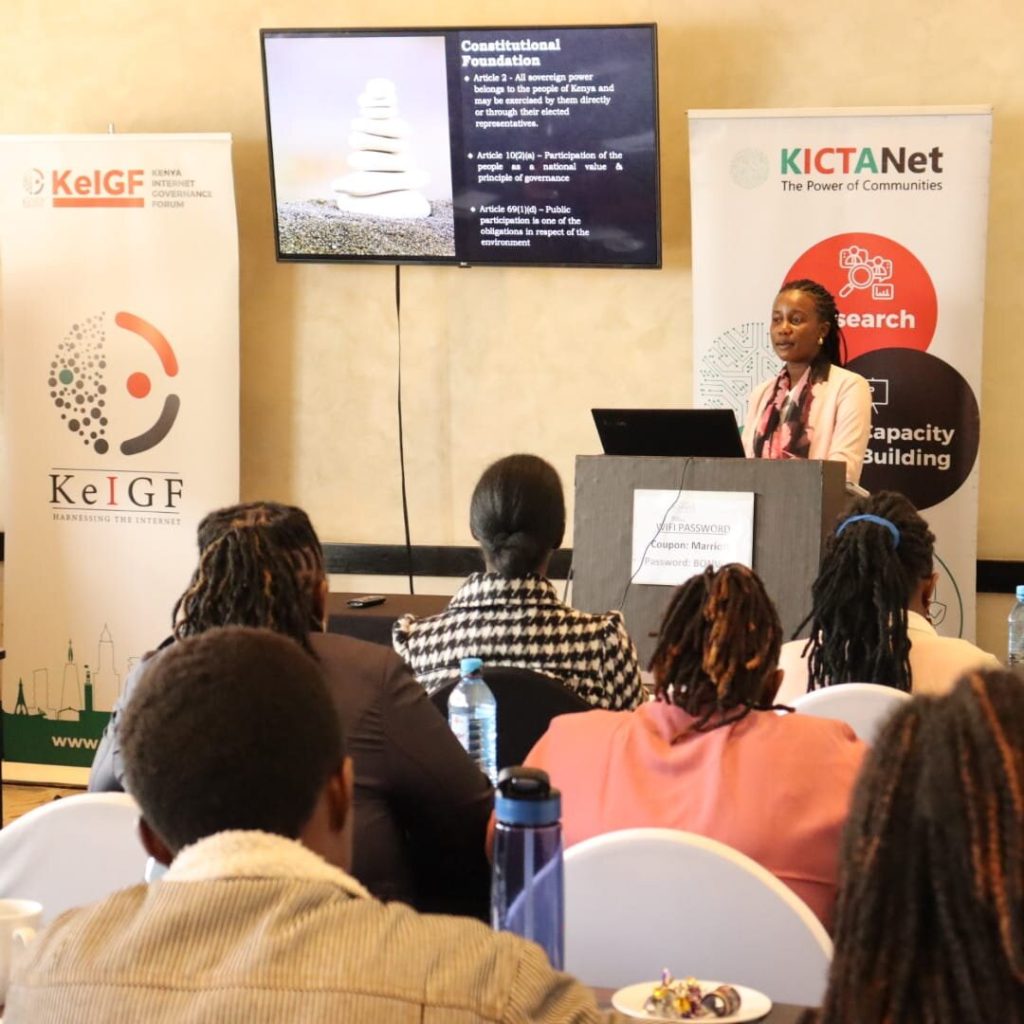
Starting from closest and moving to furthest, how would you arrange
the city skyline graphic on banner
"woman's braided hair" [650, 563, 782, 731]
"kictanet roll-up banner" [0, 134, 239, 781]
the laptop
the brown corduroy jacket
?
1. the brown corduroy jacket
2. "woman's braided hair" [650, 563, 782, 731]
3. the laptop
4. "kictanet roll-up banner" [0, 134, 239, 781]
5. the city skyline graphic on banner

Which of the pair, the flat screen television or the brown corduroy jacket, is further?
the flat screen television

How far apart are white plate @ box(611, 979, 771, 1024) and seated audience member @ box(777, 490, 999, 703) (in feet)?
A: 4.79

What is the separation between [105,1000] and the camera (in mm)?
1066

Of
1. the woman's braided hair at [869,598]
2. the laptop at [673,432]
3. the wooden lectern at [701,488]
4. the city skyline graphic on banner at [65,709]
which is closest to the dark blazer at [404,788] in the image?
the woman's braided hair at [869,598]

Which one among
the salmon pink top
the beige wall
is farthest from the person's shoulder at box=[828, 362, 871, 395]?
the salmon pink top

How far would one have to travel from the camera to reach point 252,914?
1070mm

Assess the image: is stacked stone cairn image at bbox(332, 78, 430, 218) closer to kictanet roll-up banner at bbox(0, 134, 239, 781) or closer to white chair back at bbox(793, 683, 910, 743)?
kictanet roll-up banner at bbox(0, 134, 239, 781)

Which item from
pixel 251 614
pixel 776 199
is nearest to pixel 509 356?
pixel 776 199

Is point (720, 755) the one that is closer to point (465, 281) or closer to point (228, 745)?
point (228, 745)

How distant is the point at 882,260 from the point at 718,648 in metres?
3.54

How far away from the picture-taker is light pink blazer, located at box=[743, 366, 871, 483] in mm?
4746

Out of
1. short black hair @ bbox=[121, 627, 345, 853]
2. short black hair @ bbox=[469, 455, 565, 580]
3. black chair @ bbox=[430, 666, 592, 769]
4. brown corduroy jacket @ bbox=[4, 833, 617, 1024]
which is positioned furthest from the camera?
short black hair @ bbox=[469, 455, 565, 580]

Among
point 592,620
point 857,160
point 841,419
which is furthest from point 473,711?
point 857,160

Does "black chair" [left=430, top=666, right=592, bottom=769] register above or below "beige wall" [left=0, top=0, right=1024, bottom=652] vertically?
below
